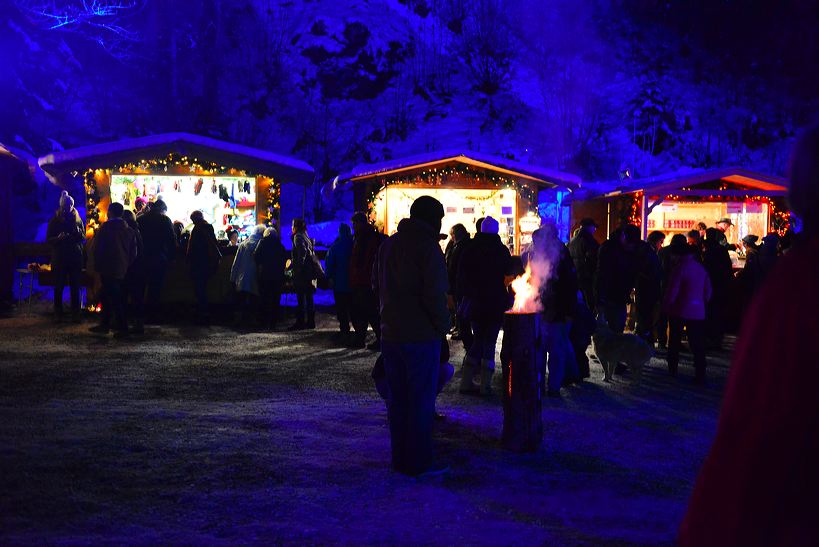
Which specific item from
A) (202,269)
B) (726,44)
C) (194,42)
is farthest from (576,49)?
(202,269)

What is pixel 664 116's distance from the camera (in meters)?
40.4

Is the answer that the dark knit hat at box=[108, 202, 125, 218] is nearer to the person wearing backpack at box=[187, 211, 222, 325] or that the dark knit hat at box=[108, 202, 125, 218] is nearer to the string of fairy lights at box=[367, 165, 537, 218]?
the person wearing backpack at box=[187, 211, 222, 325]

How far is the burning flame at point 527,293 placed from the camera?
7.32 metres

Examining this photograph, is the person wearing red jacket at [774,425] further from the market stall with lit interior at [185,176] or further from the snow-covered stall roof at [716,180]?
the snow-covered stall roof at [716,180]

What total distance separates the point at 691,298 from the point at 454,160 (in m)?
9.30

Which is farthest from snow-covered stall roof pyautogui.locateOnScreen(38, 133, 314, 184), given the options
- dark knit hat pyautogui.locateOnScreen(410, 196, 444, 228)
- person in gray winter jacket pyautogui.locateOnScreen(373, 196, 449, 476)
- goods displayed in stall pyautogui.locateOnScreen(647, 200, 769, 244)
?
person in gray winter jacket pyautogui.locateOnScreen(373, 196, 449, 476)

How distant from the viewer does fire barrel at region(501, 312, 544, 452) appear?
5.44 meters

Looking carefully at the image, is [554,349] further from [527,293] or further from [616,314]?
[616,314]

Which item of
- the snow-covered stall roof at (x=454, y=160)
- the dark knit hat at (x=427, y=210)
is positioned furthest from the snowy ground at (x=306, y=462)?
the snow-covered stall roof at (x=454, y=160)

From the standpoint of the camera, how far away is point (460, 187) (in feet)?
56.4

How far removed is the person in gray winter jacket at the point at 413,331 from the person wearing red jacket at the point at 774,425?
329cm

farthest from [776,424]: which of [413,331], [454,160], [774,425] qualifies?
[454,160]

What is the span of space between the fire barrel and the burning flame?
1.61m

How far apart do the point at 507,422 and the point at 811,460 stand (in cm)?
423
